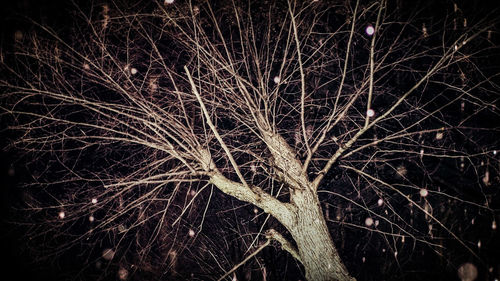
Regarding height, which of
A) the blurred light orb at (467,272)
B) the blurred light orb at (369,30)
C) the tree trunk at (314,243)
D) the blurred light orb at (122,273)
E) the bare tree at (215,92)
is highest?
the blurred light orb at (369,30)

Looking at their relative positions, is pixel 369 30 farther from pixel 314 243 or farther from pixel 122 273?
pixel 122 273

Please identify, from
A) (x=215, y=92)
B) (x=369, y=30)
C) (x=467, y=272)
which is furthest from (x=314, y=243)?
(x=467, y=272)

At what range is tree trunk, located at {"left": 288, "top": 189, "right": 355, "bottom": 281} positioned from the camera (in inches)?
102

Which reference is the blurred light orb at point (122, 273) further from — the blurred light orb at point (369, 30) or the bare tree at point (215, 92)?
the blurred light orb at point (369, 30)

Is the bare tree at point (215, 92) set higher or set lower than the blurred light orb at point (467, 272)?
higher

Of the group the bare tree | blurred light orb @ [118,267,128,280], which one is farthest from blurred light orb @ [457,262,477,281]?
blurred light orb @ [118,267,128,280]

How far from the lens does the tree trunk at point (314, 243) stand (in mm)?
2584

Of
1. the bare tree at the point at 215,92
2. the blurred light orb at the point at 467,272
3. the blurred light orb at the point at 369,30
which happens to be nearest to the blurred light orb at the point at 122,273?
the bare tree at the point at 215,92

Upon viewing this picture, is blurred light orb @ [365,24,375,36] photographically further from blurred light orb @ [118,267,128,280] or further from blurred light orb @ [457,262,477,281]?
blurred light orb @ [118,267,128,280]

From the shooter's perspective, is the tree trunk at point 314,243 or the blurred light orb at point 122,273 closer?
the tree trunk at point 314,243

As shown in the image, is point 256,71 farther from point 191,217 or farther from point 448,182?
point 448,182

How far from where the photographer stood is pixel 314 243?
267cm

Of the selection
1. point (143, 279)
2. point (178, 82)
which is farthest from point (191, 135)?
point (143, 279)

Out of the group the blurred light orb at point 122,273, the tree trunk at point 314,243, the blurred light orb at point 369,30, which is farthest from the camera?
the blurred light orb at point 122,273
